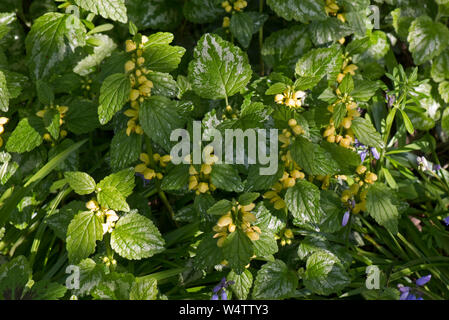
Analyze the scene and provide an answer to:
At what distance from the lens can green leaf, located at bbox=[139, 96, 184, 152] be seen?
4.62 ft

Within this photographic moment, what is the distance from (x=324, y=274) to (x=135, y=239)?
0.60 metres

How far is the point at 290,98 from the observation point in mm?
1435

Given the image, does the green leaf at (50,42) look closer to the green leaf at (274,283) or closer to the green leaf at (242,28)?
the green leaf at (242,28)

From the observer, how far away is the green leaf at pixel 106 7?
1.57 m

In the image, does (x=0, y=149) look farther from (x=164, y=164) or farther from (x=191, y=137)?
(x=191, y=137)

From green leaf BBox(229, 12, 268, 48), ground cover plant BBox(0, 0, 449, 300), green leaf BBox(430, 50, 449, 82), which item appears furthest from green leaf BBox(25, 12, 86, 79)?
green leaf BBox(430, 50, 449, 82)

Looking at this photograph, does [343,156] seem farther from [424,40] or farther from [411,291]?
[424,40]

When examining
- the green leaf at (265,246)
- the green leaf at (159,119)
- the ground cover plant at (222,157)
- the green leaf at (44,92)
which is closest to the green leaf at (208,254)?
the ground cover plant at (222,157)

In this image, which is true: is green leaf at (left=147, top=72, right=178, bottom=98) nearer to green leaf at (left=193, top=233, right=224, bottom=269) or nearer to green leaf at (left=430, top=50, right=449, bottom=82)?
green leaf at (left=193, top=233, right=224, bottom=269)

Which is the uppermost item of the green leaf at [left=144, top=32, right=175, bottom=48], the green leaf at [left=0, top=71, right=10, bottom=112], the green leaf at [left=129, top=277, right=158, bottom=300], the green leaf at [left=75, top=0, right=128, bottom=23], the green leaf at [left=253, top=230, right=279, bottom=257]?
the green leaf at [left=75, top=0, right=128, bottom=23]

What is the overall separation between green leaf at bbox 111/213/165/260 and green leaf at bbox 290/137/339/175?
49 cm

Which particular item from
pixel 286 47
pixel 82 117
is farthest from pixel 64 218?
pixel 286 47

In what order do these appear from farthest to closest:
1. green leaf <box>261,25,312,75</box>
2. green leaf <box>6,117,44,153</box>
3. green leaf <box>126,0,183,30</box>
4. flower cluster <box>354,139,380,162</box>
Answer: green leaf <box>126,0,183,30</box>, green leaf <box>261,25,312,75</box>, flower cluster <box>354,139,380,162</box>, green leaf <box>6,117,44,153</box>
